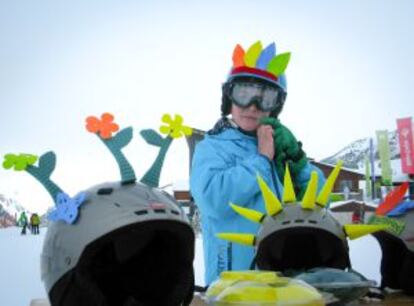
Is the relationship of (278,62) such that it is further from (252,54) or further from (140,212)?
(140,212)

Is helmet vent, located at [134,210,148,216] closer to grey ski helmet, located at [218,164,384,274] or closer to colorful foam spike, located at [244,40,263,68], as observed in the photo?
grey ski helmet, located at [218,164,384,274]

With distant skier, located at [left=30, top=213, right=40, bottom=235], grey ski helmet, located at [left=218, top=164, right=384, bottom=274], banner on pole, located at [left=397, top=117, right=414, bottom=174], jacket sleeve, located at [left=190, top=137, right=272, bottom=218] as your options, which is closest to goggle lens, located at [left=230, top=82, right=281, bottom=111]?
jacket sleeve, located at [left=190, top=137, right=272, bottom=218]

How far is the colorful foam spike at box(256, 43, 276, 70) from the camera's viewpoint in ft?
5.16

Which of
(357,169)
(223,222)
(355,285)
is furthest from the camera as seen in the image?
(357,169)

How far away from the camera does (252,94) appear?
153cm

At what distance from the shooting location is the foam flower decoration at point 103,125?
922mm

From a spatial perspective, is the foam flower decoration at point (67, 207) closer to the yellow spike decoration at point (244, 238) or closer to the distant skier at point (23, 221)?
the yellow spike decoration at point (244, 238)

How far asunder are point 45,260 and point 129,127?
0.90ft

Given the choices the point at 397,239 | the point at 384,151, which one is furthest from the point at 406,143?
the point at 397,239

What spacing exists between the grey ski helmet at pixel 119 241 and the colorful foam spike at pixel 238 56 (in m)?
0.68

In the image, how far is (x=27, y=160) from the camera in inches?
35.4

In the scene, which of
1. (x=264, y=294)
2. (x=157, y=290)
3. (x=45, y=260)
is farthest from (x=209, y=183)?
(x=264, y=294)

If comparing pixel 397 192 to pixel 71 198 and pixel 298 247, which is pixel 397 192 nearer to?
pixel 298 247

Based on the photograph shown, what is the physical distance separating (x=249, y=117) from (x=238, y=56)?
0.20 meters
